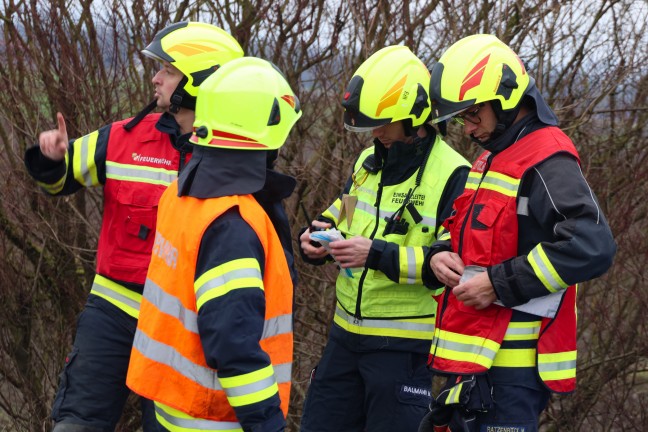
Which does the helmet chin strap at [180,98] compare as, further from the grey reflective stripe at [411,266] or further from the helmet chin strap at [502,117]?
the helmet chin strap at [502,117]

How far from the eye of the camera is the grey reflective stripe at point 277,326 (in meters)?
3.08

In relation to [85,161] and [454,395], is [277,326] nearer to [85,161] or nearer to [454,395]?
[454,395]

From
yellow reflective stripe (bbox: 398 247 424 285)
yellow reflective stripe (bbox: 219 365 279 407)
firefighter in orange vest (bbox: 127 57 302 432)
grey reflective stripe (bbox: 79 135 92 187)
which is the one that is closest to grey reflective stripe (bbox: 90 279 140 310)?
grey reflective stripe (bbox: 79 135 92 187)

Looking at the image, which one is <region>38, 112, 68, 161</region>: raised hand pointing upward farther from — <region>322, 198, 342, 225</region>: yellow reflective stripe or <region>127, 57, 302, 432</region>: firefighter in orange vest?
<region>322, 198, 342, 225</region>: yellow reflective stripe

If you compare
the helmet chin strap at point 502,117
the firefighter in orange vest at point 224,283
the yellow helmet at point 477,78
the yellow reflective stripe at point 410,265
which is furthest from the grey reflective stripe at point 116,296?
the helmet chin strap at point 502,117

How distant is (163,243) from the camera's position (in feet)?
10.3

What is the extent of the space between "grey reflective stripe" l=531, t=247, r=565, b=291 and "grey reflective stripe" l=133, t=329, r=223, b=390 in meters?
1.19

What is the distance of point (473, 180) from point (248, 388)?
1.34 m

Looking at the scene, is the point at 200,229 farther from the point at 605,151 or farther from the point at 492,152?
the point at 605,151

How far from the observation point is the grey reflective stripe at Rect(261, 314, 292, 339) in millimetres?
3076

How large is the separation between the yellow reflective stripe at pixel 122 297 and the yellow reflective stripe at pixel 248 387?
1.28 metres

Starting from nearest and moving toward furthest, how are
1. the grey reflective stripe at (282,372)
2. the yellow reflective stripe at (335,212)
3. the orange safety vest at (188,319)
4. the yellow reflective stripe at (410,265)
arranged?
the orange safety vest at (188,319) → the grey reflective stripe at (282,372) → the yellow reflective stripe at (410,265) → the yellow reflective stripe at (335,212)

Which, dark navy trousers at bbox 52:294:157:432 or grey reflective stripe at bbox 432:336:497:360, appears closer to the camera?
grey reflective stripe at bbox 432:336:497:360

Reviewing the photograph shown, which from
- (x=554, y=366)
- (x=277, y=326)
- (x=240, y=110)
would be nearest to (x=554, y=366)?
(x=554, y=366)
